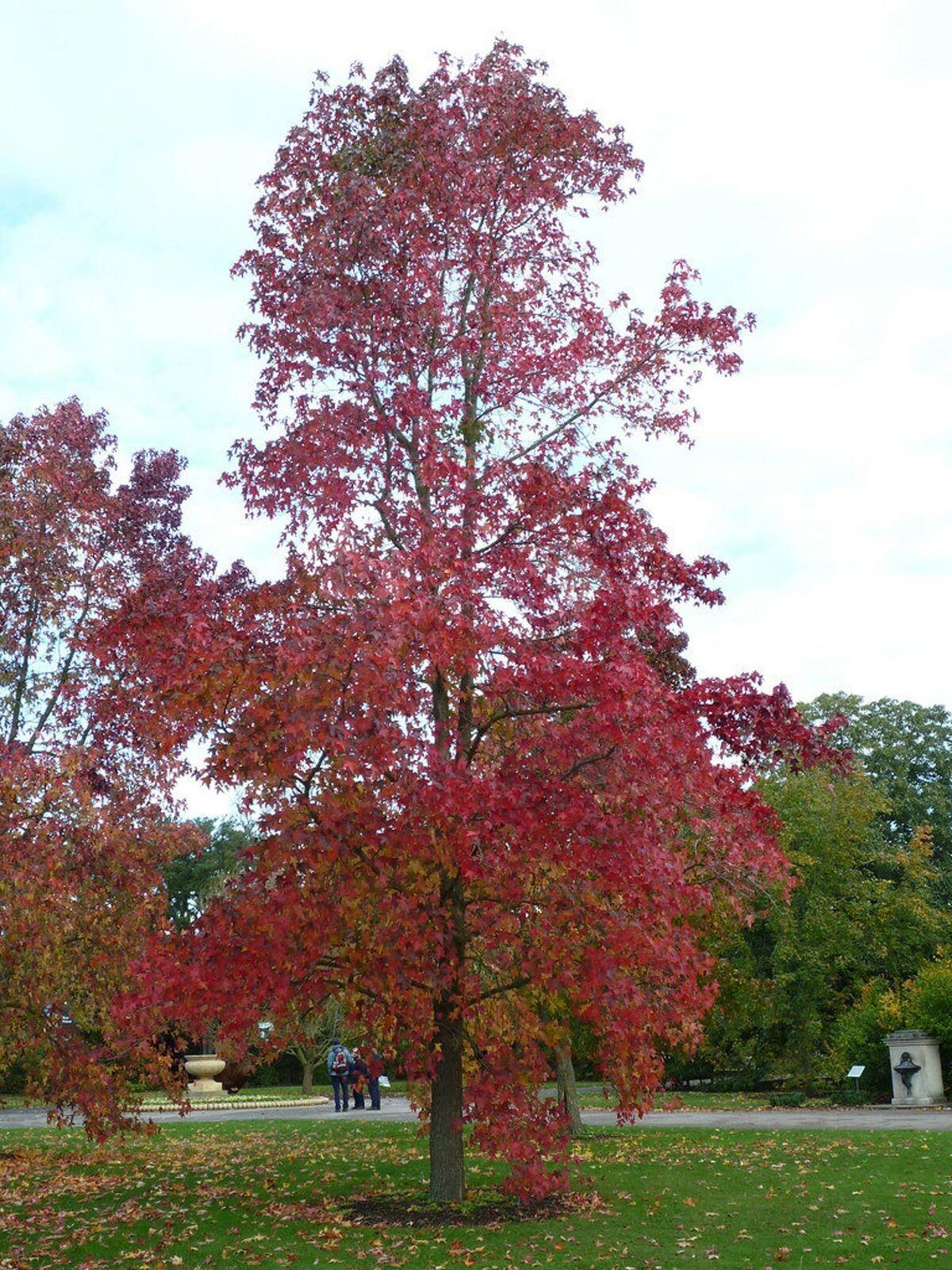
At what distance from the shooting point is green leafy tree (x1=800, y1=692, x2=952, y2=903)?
43.2 m

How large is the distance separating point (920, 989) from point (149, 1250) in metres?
18.3

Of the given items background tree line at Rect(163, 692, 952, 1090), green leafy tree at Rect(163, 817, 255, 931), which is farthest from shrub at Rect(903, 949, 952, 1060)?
green leafy tree at Rect(163, 817, 255, 931)

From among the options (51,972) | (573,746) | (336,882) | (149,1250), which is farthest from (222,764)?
(51,972)

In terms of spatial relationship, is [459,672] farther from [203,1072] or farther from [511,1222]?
[203,1072]

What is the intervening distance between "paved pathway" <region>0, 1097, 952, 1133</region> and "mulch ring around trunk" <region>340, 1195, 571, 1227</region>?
310 inches

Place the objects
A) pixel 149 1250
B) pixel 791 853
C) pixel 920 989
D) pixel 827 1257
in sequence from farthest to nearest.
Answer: pixel 791 853 → pixel 920 989 → pixel 149 1250 → pixel 827 1257

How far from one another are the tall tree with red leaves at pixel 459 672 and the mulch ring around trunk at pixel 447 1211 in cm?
30

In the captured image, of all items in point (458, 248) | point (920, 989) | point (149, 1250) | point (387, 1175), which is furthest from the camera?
point (920, 989)

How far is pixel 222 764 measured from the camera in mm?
9508

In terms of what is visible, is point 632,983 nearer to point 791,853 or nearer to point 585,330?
point 585,330

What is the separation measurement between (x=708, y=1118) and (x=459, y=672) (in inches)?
558

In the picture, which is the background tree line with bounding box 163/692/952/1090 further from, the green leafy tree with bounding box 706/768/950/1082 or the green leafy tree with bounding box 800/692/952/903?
the green leafy tree with bounding box 800/692/952/903

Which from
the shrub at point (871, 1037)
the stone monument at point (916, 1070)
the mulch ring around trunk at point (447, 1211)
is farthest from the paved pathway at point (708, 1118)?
the mulch ring around trunk at point (447, 1211)

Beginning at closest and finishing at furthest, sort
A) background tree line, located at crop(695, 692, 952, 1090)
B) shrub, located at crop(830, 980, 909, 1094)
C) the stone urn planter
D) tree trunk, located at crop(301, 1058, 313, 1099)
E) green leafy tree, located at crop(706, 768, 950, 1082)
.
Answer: shrub, located at crop(830, 980, 909, 1094), background tree line, located at crop(695, 692, 952, 1090), green leafy tree, located at crop(706, 768, 950, 1082), the stone urn planter, tree trunk, located at crop(301, 1058, 313, 1099)
